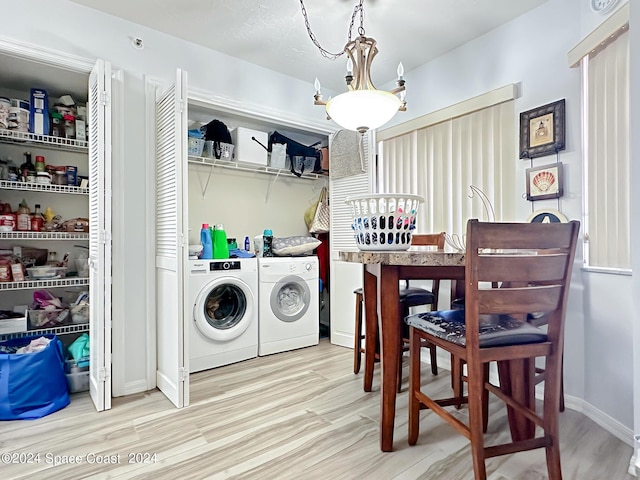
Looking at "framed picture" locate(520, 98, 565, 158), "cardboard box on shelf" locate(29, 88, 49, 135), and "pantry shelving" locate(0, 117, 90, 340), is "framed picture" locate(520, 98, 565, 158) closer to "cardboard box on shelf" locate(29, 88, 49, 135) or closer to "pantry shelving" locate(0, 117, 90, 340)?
"pantry shelving" locate(0, 117, 90, 340)

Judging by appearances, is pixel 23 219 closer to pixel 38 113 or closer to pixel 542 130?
pixel 38 113

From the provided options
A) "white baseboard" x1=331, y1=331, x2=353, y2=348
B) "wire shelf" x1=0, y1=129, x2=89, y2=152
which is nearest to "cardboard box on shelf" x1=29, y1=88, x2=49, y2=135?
"wire shelf" x1=0, y1=129, x2=89, y2=152

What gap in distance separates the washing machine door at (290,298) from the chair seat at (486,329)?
1.73 m

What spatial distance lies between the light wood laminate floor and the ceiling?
250 cm

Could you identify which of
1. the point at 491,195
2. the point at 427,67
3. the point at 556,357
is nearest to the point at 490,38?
the point at 427,67

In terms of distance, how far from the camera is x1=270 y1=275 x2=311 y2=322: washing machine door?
309 centimetres

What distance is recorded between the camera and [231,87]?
2.82 m

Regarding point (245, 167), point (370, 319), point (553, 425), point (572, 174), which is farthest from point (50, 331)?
point (572, 174)

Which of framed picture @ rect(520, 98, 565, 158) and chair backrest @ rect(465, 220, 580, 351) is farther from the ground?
framed picture @ rect(520, 98, 565, 158)

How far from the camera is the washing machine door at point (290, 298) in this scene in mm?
3086

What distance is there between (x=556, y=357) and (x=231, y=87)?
2.82 meters

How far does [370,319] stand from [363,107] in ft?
3.97

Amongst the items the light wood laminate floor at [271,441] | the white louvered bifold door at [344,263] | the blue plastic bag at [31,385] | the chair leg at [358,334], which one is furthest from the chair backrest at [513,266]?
the blue plastic bag at [31,385]

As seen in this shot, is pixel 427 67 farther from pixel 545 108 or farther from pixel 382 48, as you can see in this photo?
pixel 545 108
